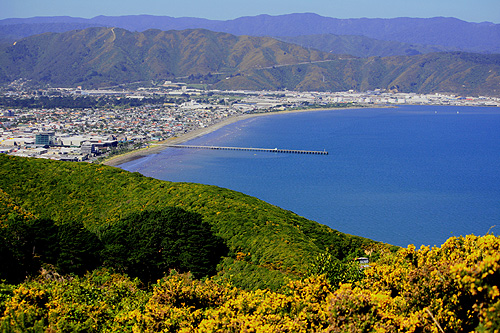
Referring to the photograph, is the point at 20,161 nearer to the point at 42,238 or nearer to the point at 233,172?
the point at 42,238

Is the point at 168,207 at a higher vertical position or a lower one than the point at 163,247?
higher

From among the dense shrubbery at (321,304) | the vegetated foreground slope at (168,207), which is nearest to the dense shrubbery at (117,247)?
the vegetated foreground slope at (168,207)

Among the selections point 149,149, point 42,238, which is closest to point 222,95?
point 149,149

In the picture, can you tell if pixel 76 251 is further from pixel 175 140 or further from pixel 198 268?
pixel 175 140

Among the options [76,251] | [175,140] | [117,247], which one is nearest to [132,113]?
[175,140]

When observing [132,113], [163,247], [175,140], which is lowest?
[175,140]

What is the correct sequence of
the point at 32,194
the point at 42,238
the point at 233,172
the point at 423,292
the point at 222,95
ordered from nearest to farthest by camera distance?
the point at 423,292
the point at 42,238
the point at 32,194
the point at 233,172
the point at 222,95
